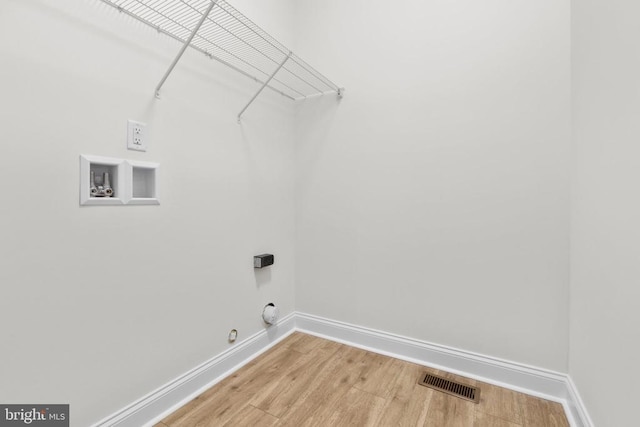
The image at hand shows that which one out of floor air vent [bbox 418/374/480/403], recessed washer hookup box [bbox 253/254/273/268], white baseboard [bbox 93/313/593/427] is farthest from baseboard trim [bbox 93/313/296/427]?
floor air vent [bbox 418/374/480/403]

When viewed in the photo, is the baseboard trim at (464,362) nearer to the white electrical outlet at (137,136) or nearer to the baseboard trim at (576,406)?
the baseboard trim at (576,406)

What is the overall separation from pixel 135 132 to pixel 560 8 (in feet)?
6.95

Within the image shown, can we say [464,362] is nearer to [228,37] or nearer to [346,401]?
[346,401]

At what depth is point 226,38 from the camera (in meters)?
1.44

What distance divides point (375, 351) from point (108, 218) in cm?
171

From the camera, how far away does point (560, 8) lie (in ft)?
4.48

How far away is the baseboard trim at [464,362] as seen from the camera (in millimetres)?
1377

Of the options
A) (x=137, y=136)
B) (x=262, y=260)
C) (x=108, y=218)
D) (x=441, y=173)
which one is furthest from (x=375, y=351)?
(x=137, y=136)

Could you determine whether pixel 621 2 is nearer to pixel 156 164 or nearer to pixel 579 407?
pixel 579 407

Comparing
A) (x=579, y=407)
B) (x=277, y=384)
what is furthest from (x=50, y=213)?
(x=579, y=407)

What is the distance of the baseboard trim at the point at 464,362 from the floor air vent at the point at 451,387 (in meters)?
0.11

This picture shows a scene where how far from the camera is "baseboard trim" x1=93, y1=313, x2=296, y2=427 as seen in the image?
46.3 inches

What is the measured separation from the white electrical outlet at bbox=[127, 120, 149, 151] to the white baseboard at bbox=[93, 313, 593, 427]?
1.12 m

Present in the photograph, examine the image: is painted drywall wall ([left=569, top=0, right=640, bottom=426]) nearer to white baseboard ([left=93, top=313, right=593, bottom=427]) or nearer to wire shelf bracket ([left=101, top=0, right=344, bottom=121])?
white baseboard ([left=93, top=313, right=593, bottom=427])
